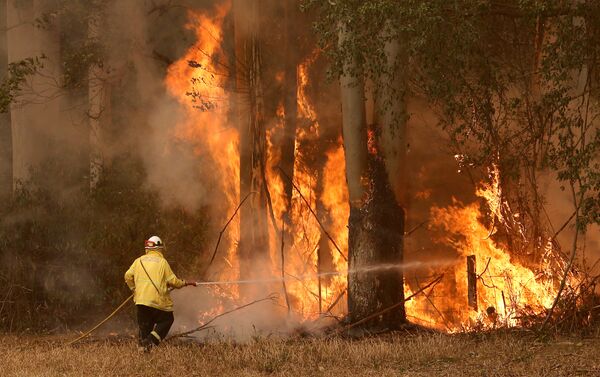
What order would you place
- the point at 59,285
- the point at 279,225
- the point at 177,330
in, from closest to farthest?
1. the point at 177,330
2. the point at 59,285
3. the point at 279,225

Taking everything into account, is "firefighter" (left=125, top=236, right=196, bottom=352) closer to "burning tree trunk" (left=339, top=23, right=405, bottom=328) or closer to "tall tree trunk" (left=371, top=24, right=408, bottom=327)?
"burning tree trunk" (left=339, top=23, right=405, bottom=328)

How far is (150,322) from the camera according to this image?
1161cm

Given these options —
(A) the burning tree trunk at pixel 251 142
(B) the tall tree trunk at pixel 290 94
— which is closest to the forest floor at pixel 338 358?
(A) the burning tree trunk at pixel 251 142

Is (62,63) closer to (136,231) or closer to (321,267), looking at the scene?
(136,231)

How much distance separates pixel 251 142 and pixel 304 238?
6.80 feet

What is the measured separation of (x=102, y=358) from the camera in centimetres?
1083

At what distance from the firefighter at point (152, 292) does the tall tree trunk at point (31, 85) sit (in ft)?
33.3

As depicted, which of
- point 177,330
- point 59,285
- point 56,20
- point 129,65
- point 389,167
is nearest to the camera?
point 389,167

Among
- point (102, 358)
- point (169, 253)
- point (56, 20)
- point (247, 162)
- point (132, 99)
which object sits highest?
point (56, 20)

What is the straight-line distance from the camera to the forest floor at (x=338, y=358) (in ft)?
32.4

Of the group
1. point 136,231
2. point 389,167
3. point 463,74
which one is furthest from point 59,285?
point 463,74

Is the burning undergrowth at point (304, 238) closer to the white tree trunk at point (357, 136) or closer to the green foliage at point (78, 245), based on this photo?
the green foliage at point (78, 245)

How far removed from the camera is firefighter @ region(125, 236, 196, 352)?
37.5 ft

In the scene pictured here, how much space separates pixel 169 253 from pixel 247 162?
232 cm
